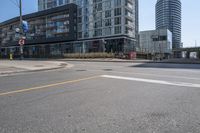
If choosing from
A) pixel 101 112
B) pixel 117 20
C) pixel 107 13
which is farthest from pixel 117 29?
pixel 101 112

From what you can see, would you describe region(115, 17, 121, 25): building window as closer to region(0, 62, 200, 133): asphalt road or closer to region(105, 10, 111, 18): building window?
region(105, 10, 111, 18): building window

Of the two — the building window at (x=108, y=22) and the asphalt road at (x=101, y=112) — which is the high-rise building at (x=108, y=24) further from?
the asphalt road at (x=101, y=112)

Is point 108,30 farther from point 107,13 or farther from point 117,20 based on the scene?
point 107,13

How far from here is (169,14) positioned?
424 feet

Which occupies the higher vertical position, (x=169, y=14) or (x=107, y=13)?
(x=169, y=14)

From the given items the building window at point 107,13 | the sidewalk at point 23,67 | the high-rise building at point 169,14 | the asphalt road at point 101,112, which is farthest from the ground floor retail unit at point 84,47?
the high-rise building at point 169,14

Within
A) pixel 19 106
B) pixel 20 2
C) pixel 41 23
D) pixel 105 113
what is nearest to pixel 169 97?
pixel 105 113

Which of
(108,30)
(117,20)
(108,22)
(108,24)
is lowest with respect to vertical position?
(108,30)

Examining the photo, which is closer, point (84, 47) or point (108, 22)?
point (108, 22)

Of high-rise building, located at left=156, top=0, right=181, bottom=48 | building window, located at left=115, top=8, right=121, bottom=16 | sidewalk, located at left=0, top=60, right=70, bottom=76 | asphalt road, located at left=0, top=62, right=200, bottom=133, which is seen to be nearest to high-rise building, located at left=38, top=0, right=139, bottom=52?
building window, located at left=115, top=8, right=121, bottom=16

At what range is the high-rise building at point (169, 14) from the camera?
128300mm

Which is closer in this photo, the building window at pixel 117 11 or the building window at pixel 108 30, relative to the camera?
the building window at pixel 117 11

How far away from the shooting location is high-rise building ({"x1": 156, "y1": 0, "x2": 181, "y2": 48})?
128300mm

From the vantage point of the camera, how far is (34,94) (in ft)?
21.8
